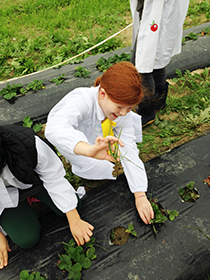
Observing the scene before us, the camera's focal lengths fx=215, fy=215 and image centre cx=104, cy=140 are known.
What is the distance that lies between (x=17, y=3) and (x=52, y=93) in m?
3.74

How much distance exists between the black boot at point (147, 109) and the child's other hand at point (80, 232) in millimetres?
1454

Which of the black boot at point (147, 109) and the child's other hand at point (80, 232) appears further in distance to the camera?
the black boot at point (147, 109)

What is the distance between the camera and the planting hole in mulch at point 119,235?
4.87 ft

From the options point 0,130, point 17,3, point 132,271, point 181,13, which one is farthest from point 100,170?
point 17,3

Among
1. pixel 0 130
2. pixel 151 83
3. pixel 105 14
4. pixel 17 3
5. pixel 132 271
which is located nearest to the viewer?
pixel 0 130

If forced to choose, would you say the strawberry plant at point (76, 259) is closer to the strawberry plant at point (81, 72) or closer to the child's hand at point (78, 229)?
the child's hand at point (78, 229)

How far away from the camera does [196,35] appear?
135 inches

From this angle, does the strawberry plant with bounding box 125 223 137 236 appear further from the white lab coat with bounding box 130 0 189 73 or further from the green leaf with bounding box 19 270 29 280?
the white lab coat with bounding box 130 0 189 73

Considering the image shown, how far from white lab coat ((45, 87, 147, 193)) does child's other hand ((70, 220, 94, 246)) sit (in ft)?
1.45

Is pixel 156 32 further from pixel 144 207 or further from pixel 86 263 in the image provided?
pixel 86 263

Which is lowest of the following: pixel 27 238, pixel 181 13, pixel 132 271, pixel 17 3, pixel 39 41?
pixel 132 271

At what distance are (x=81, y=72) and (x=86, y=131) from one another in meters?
1.41

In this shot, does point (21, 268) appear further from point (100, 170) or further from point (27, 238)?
point (100, 170)

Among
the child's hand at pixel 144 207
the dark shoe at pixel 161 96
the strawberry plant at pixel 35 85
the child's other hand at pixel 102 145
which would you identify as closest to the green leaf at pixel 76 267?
the child's hand at pixel 144 207
